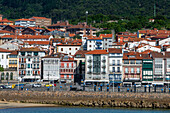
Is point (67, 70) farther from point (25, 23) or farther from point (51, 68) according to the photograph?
point (25, 23)

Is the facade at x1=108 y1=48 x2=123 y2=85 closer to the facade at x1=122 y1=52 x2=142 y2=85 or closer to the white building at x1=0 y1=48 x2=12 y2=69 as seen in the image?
the facade at x1=122 y1=52 x2=142 y2=85

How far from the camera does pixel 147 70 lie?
10369 cm

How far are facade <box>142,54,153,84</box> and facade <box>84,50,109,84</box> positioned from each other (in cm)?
700

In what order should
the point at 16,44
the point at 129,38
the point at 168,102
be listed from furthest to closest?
1. the point at 129,38
2. the point at 16,44
3. the point at 168,102

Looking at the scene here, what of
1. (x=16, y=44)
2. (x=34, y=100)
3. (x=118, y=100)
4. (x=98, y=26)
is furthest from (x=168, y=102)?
(x=98, y=26)

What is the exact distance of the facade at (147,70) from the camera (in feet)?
338

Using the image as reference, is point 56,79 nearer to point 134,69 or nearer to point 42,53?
point 42,53

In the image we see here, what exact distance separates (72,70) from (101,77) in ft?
25.9

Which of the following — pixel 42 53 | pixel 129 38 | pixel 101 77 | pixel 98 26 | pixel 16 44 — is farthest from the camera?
pixel 98 26

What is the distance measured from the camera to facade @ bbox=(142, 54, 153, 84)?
4055 inches

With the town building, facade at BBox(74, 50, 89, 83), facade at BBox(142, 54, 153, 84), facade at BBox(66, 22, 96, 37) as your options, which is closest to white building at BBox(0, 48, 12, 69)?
the town building

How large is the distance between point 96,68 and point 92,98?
2239 cm

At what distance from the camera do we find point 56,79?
109188mm

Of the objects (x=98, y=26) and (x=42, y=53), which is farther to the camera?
(x=98, y=26)
